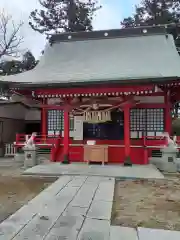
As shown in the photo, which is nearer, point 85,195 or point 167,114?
point 85,195

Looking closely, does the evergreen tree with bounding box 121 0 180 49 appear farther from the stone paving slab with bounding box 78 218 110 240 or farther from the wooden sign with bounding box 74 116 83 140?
the stone paving slab with bounding box 78 218 110 240

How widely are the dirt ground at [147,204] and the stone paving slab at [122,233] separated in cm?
22

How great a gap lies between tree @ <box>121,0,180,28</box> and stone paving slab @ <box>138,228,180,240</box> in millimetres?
22096

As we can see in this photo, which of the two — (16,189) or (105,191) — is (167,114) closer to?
(105,191)

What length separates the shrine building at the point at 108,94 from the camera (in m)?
9.23

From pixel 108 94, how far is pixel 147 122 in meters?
2.66

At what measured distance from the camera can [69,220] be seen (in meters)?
4.06

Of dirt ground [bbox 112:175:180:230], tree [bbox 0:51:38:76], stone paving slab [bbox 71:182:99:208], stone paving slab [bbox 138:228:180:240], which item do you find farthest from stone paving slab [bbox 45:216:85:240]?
tree [bbox 0:51:38:76]

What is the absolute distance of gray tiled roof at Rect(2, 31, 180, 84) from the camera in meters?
10.4

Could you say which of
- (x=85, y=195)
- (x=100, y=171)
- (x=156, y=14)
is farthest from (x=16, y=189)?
(x=156, y=14)

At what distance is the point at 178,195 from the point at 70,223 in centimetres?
310

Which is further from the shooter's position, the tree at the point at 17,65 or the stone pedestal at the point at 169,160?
the tree at the point at 17,65

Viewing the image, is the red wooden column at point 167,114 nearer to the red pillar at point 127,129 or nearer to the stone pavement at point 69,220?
the red pillar at point 127,129

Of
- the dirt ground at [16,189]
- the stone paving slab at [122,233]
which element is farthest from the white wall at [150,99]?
the stone paving slab at [122,233]
